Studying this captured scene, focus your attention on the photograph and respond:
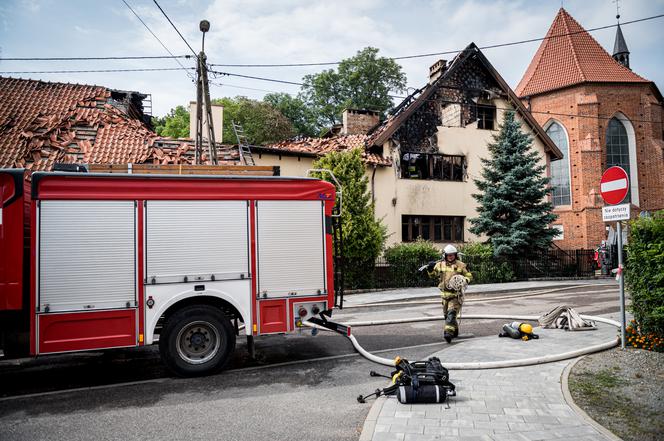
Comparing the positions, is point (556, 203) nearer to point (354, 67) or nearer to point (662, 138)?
point (662, 138)

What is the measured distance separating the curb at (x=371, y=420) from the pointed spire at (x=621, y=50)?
47.9 meters

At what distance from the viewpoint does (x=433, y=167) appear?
24891mm

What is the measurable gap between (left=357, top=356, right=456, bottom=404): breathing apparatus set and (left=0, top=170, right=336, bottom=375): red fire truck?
205 cm

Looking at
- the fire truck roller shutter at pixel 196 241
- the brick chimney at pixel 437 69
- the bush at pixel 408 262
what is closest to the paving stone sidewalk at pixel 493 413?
the fire truck roller shutter at pixel 196 241

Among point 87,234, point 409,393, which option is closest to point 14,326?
point 87,234

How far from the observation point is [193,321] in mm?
6504

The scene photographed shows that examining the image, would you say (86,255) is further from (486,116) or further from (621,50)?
(621,50)

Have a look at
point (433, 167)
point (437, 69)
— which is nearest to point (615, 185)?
point (433, 167)

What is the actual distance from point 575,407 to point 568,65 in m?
36.5

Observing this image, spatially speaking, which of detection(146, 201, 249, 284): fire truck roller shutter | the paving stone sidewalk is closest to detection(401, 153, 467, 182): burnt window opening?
detection(146, 201, 249, 284): fire truck roller shutter

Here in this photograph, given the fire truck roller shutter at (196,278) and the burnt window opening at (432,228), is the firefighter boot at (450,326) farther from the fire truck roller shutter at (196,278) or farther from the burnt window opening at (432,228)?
the burnt window opening at (432,228)

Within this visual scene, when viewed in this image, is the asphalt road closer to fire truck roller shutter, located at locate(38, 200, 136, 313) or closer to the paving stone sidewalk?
the paving stone sidewalk

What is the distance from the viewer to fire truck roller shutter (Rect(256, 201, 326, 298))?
6938mm

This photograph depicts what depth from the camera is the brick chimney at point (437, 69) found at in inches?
1080
